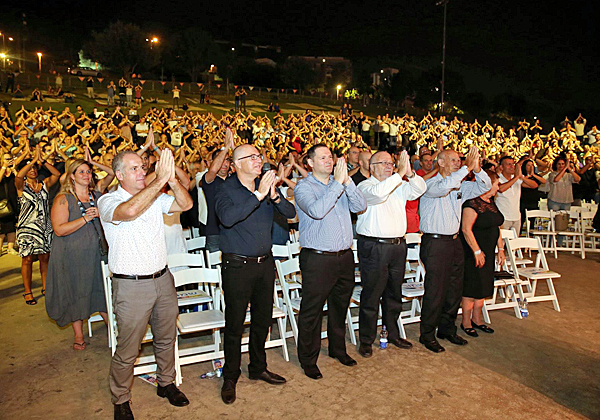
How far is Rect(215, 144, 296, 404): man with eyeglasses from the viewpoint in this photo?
162 inches

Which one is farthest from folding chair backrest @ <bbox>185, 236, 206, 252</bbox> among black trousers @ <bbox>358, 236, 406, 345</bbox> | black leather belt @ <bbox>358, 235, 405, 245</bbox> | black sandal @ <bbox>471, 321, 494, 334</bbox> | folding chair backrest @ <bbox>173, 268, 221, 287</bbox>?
black sandal @ <bbox>471, 321, 494, 334</bbox>

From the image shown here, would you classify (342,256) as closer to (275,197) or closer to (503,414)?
(275,197)

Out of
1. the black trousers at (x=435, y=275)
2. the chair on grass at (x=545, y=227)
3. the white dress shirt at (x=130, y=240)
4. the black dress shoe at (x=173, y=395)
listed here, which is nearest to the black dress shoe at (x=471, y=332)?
the black trousers at (x=435, y=275)

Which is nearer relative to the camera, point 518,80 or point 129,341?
point 129,341

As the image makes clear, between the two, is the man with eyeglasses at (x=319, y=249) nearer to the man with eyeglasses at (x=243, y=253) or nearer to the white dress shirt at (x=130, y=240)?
the man with eyeglasses at (x=243, y=253)

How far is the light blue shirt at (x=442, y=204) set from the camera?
5.26 metres

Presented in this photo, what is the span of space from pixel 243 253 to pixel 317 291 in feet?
2.86

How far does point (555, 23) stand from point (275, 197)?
83496mm

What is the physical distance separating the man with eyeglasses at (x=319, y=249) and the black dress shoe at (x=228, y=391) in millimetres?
758

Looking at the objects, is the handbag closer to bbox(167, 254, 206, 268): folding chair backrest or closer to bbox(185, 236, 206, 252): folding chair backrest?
bbox(185, 236, 206, 252): folding chair backrest

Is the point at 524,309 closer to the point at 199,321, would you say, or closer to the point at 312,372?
the point at 312,372

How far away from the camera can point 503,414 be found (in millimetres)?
3990

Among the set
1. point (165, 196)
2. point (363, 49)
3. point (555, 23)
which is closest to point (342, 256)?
point (165, 196)

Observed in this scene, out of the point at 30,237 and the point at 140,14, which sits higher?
the point at 140,14
